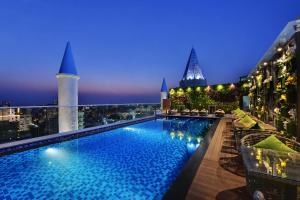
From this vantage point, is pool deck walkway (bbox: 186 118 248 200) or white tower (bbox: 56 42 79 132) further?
white tower (bbox: 56 42 79 132)

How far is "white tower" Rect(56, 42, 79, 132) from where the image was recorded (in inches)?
303

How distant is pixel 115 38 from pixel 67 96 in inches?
436

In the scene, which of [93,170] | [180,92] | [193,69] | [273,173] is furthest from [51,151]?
[193,69]

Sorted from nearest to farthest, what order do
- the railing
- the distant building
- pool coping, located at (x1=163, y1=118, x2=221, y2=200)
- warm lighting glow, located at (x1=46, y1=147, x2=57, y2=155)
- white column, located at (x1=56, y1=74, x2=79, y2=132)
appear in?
pool coping, located at (x1=163, y1=118, x2=221, y2=200) → warm lighting glow, located at (x1=46, y1=147, x2=57, y2=155) → the railing → white column, located at (x1=56, y1=74, x2=79, y2=132) → the distant building

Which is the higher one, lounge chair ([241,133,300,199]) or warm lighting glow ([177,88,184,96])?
warm lighting glow ([177,88,184,96])

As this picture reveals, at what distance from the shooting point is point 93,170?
14.0 feet

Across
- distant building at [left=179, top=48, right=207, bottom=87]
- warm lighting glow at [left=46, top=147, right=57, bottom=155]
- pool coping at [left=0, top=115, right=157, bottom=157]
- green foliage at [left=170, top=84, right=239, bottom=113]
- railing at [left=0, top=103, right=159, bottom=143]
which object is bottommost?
warm lighting glow at [left=46, top=147, right=57, bottom=155]

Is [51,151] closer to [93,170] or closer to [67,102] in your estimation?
[93,170]

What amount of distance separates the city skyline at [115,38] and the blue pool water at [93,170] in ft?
12.6

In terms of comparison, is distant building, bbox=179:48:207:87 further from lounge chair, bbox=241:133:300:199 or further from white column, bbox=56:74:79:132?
lounge chair, bbox=241:133:300:199

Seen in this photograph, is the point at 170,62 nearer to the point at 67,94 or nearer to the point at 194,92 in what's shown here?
the point at 194,92

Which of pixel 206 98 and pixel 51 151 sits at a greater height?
pixel 206 98

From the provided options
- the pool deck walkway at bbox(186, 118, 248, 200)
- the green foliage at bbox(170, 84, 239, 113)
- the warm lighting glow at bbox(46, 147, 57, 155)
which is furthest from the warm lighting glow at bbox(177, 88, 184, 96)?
the pool deck walkway at bbox(186, 118, 248, 200)

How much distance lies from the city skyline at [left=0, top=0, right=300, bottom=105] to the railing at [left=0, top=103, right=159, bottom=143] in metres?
1.27
